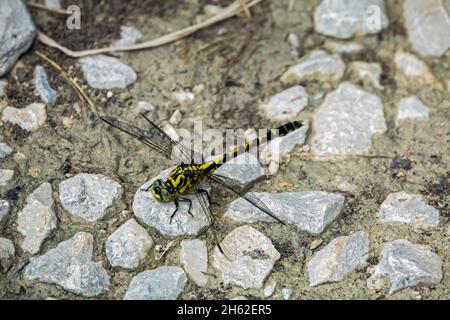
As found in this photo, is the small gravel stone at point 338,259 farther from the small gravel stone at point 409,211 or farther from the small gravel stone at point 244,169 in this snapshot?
the small gravel stone at point 244,169

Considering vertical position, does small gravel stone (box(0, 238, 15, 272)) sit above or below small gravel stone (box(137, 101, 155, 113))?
below

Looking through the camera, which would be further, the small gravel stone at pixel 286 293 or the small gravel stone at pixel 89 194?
the small gravel stone at pixel 89 194

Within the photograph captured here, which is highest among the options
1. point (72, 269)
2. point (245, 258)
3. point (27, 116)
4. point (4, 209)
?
point (27, 116)

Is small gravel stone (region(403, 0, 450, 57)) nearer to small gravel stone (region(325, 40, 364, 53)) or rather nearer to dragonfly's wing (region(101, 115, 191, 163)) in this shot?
small gravel stone (region(325, 40, 364, 53))

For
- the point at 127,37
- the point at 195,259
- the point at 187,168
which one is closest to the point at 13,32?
the point at 127,37

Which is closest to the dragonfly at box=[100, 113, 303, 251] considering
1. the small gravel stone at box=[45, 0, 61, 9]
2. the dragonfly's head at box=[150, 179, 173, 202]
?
the dragonfly's head at box=[150, 179, 173, 202]

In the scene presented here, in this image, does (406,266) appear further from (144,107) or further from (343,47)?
(144,107)

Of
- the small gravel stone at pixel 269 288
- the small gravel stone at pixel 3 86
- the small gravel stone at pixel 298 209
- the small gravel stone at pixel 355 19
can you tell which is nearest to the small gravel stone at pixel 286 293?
the small gravel stone at pixel 269 288
